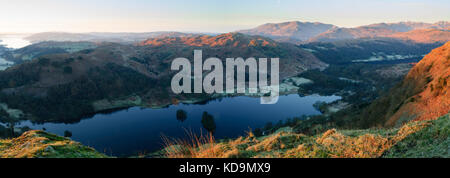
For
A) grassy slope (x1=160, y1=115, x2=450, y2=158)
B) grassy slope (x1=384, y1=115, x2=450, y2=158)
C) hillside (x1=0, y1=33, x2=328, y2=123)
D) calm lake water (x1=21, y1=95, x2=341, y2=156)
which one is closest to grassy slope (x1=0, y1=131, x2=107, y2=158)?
grassy slope (x1=160, y1=115, x2=450, y2=158)

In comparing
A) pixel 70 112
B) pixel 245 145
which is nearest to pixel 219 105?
pixel 70 112

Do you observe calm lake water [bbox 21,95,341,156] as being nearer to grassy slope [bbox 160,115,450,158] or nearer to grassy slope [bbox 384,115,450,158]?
grassy slope [bbox 160,115,450,158]

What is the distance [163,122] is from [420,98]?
65.0 meters

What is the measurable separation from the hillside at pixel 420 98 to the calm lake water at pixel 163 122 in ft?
126

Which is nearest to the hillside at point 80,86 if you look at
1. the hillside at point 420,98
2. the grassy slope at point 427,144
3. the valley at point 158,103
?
the valley at point 158,103

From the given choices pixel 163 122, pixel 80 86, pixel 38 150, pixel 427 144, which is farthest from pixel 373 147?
pixel 80 86

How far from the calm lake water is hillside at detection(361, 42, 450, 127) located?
126 feet

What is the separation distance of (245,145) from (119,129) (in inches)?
2711

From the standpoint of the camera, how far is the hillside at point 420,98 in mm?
18578

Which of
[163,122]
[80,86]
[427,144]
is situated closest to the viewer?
[427,144]

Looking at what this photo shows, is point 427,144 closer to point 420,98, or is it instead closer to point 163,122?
point 420,98

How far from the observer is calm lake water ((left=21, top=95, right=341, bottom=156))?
58.0 meters

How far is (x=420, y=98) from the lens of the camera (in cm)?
2242
